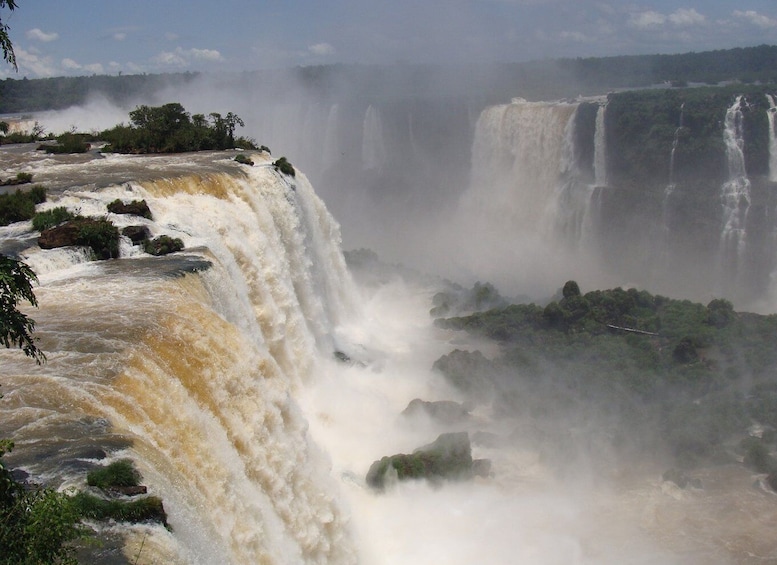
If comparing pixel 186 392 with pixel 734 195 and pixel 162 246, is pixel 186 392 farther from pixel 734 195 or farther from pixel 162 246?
pixel 734 195

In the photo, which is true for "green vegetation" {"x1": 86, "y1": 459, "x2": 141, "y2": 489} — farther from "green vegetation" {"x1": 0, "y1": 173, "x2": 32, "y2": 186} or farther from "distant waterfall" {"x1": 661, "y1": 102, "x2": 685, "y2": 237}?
"distant waterfall" {"x1": 661, "y1": 102, "x2": 685, "y2": 237}

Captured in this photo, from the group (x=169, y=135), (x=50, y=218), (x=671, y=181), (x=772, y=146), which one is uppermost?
(x=169, y=135)

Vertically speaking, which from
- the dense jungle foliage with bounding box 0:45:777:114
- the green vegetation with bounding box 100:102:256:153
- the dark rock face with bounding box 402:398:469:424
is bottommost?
the dark rock face with bounding box 402:398:469:424

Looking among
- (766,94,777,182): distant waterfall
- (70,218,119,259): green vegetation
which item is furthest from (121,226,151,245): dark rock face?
(766,94,777,182): distant waterfall

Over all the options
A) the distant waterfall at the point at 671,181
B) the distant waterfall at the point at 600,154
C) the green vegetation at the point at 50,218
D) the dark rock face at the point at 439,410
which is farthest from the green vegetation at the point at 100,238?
the distant waterfall at the point at 600,154

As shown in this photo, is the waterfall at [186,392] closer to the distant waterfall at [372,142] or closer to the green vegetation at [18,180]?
the green vegetation at [18,180]

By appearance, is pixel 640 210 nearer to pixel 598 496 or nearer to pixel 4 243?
pixel 598 496

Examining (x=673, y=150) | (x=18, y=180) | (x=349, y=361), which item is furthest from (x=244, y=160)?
(x=673, y=150)
